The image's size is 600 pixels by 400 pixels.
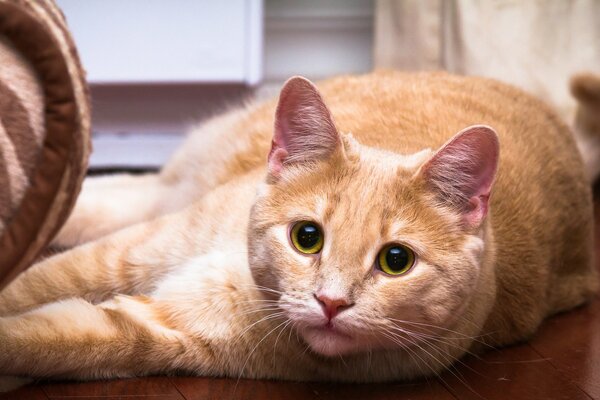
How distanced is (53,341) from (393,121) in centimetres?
90

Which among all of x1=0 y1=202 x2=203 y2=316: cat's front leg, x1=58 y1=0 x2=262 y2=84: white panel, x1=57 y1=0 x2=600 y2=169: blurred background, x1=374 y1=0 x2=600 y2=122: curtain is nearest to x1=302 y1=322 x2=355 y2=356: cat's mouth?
x1=0 y1=202 x2=203 y2=316: cat's front leg

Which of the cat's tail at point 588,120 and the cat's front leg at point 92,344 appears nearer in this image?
the cat's front leg at point 92,344

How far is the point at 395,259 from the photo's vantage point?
149cm

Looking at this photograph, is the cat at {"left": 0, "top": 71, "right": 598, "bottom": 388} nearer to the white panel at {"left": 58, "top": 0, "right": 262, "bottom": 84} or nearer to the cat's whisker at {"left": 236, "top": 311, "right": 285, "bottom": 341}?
the cat's whisker at {"left": 236, "top": 311, "right": 285, "bottom": 341}

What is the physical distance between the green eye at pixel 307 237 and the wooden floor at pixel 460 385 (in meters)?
0.33

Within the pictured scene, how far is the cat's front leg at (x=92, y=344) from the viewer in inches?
62.2

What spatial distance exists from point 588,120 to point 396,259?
155 cm

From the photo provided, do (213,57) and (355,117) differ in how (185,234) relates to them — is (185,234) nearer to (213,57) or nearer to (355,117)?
(355,117)

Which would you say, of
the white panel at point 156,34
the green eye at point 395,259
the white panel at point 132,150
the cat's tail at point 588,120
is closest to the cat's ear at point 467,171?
the green eye at point 395,259

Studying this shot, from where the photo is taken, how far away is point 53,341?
1591 mm

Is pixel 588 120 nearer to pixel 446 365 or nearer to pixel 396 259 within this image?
pixel 446 365

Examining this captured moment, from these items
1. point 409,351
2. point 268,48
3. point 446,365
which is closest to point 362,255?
point 409,351

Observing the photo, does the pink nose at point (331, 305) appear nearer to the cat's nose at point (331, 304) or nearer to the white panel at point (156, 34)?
the cat's nose at point (331, 304)

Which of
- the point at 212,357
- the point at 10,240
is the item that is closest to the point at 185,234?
the point at 212,357
